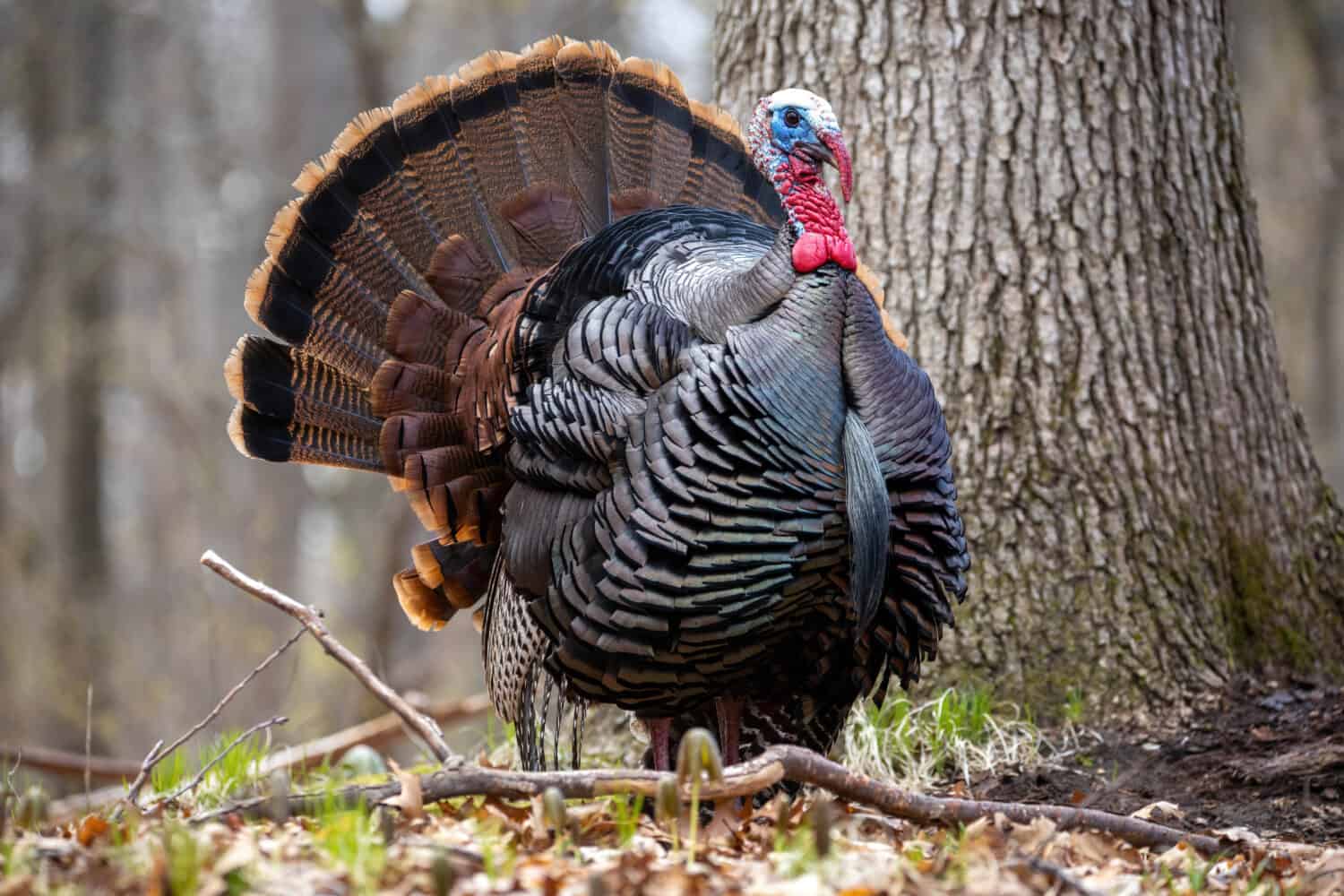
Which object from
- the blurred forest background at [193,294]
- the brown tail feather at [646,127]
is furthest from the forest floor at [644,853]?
the blurred forest background at [193,294]

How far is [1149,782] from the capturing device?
3.97 m

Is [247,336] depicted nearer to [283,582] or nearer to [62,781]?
[62,781]

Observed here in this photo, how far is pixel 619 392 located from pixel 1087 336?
75.5 inches

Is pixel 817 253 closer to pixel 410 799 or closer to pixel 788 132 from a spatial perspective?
pixel 788 132

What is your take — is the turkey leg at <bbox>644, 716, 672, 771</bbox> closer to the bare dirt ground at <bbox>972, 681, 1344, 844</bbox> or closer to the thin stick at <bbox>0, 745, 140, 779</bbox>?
the bare dirt ground at <bbox>972, 681, 1344, 844</bbox>

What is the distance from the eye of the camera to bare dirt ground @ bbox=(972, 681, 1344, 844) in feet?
12.2

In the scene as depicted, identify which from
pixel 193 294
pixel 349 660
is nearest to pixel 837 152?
pixel 349 660

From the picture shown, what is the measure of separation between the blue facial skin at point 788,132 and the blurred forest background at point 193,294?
19.7 feet

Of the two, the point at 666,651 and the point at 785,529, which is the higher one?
the point at 785,529

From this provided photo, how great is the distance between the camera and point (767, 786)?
9.09ft

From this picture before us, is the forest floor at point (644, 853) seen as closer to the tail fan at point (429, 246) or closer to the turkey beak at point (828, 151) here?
the tail fan at point (429, 246)

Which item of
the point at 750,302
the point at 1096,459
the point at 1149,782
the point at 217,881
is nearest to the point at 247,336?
the point at 750,302

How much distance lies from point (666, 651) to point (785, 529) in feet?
1.55

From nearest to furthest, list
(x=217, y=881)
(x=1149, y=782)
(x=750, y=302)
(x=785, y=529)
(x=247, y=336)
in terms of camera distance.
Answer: (x=217, y=881) < (x=785, y=529) < (x=750, y=302) < (x=1149, y=782) < (x=247, y=336)
